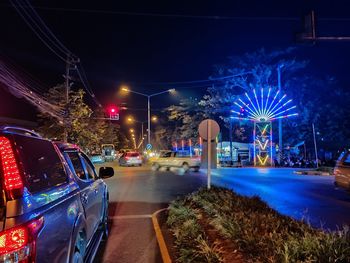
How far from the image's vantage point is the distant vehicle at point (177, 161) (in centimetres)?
3041

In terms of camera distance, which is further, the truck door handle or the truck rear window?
the truck door handle

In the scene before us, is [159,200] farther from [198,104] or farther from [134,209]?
[198,104]

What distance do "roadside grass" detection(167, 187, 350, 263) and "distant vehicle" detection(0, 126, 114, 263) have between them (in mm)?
2187

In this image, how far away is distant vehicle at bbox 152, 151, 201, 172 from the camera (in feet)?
99.8

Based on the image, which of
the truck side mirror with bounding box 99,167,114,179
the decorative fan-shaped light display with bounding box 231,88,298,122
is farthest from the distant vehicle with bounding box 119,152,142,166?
the truck side mirror with bounding box 99,167,114,179

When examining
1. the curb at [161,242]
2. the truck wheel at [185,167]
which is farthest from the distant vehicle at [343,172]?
the truck wheel at [185,167]

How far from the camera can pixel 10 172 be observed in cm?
302

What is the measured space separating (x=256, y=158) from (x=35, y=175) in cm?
3766

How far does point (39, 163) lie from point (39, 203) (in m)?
0.84

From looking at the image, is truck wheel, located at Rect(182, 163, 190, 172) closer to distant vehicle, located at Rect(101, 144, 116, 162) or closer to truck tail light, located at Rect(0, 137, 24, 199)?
truck tail light, located at Rect(0, 137, 24, 199)

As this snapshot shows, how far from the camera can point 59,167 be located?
14.8ft

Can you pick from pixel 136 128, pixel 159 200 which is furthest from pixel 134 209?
pixel 136 128

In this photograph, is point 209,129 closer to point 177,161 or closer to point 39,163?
point 39,163

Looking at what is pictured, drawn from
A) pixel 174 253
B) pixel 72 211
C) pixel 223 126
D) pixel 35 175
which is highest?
pixel 223 126
